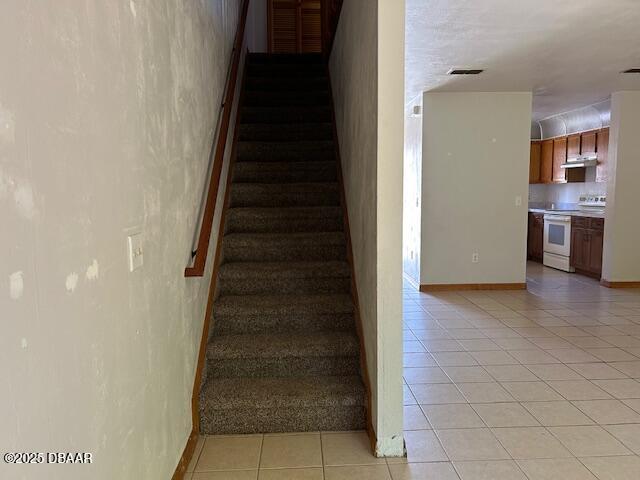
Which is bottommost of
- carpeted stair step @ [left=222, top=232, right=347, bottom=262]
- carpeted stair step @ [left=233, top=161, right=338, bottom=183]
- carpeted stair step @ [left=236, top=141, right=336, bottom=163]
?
carpeted stair step @ [left=222, top=232, right=347, bottom=262]

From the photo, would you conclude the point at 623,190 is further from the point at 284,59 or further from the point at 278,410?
the point at 278,410

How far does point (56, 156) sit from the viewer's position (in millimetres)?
1014

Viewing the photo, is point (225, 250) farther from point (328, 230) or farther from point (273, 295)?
point (328, 230)

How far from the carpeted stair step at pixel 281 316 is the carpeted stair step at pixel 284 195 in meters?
1.02

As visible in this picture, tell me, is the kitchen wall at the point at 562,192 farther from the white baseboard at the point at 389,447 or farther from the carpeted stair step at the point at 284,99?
the white baseboard at the point at 389,447

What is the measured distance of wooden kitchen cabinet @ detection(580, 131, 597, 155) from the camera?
679cm

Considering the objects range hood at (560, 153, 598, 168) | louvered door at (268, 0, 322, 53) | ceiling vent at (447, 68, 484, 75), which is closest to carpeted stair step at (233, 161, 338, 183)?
ceiling vent at (447, 68, 484, 75)

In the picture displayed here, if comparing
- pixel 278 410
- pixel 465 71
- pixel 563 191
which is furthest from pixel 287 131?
pixel 563 191

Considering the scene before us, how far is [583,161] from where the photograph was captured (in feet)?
22.9

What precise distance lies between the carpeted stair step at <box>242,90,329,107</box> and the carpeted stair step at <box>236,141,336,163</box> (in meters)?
0.76

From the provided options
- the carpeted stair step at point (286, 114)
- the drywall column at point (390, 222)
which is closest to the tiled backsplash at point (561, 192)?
the carpeted stair step at point (286, 114)

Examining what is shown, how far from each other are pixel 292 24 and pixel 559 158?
514 centimetres

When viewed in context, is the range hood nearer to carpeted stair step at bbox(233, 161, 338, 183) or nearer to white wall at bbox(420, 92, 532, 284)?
white wall at bbox(420, 92, 532, 284)

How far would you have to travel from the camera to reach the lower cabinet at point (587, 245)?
6.14 metres
